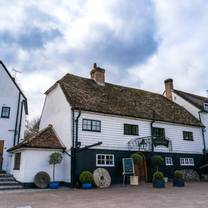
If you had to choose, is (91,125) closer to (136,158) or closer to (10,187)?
(136,158)

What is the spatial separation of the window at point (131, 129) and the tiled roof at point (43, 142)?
201 inches

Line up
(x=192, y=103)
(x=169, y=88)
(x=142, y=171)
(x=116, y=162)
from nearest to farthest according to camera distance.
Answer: (x=116, y=162)
(x=142, y=171)
(x=192, y=103)
(x=169, y=88)

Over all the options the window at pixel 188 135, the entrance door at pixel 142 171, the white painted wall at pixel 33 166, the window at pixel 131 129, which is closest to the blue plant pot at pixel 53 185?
the white painted wall at pixel 33 166

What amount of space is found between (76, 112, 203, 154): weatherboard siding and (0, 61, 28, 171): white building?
5629mm

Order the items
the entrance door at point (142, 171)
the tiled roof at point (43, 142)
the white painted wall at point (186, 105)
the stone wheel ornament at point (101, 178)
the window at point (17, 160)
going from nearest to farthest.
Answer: the tiled roof at point (43, 142) < the stone wheel ornament at point (101, 178) < the window at point (17, 160) < the entrance door at point (142, 171) < the white painted wall at point (186, 105)

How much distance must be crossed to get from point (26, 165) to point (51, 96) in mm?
7230

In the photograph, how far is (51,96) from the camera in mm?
20406

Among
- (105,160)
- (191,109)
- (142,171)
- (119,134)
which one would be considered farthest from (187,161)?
(105,160)

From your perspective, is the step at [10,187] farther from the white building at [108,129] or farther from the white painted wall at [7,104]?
the white painted wall at [7,104]

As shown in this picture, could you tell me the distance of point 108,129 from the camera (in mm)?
17406

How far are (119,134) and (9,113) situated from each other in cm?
869

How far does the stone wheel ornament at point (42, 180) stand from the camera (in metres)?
14.7

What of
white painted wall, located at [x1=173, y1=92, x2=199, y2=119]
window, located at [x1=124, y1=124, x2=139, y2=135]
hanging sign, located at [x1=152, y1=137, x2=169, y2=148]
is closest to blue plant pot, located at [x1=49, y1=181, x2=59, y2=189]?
window, located at [x1=124, y1=124, x2=139, y2=135]

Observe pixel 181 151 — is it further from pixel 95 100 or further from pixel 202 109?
pixel 95 100
